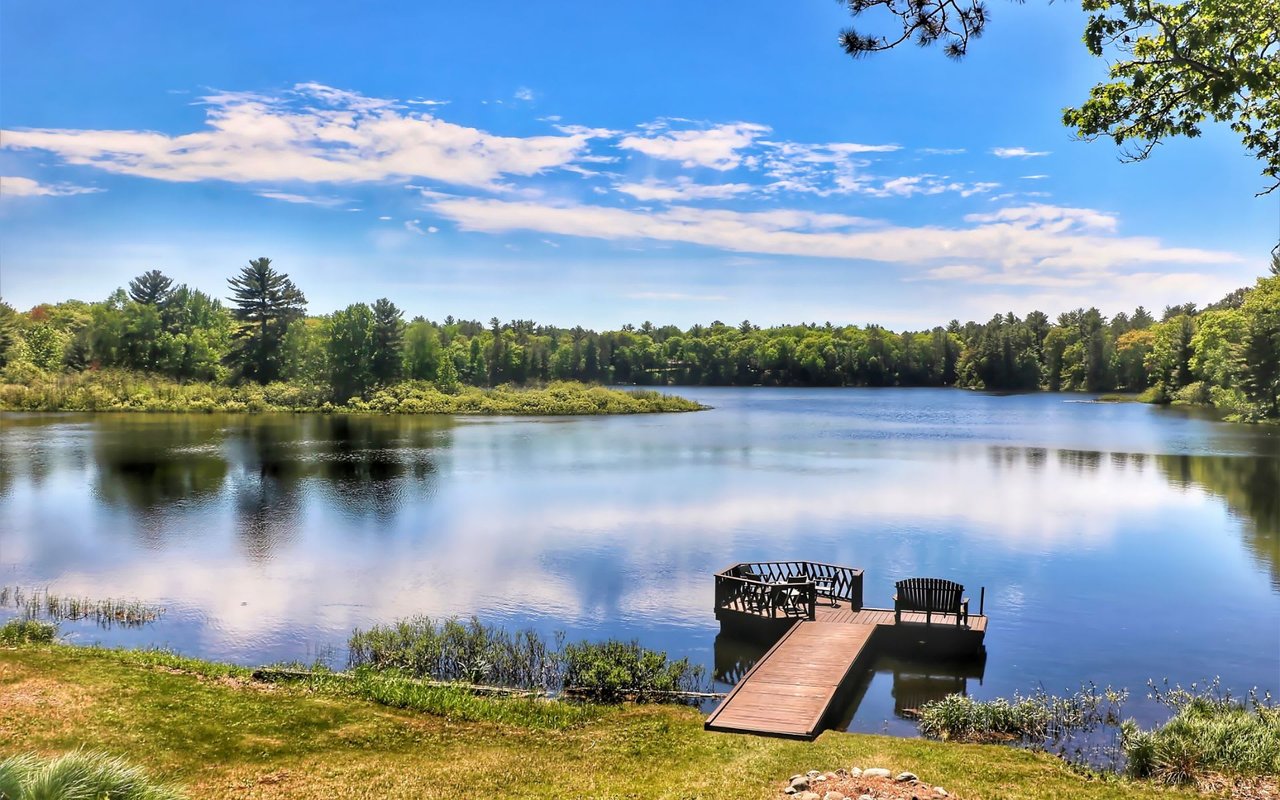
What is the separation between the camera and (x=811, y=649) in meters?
18.3

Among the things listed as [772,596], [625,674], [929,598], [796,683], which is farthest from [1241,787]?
[772,596]

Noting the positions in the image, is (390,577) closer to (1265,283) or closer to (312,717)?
(312,717)

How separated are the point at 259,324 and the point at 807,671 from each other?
10692cm

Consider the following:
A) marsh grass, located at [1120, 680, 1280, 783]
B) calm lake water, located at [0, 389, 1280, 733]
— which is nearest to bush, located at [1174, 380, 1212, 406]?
calm lake water, located at [0, 389, 1280, 733]

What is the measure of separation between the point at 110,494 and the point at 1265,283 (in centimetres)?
9904

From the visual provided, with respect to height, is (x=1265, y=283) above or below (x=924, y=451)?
above

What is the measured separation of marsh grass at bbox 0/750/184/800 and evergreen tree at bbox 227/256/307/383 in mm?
109485

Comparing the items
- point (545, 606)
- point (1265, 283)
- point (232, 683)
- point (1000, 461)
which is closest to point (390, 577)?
point (545, 606)

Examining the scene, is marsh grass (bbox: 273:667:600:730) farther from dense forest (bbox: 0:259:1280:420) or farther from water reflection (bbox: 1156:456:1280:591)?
dense forest (bbox: 0:259:1280:420)

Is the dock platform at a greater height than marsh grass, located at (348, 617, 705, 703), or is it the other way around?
the dock platform

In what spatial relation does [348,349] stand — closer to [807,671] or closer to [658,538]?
[658,538]

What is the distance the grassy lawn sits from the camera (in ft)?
36.2

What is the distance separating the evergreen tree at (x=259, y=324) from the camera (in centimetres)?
10806

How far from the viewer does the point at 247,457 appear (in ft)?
178
